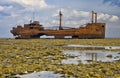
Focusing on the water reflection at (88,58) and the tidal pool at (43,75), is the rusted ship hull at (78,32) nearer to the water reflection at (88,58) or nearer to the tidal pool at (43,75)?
the water reflection at (88,58)

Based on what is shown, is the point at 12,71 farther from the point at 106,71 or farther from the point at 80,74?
the point at 106,71

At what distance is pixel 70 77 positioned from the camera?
1462 cm

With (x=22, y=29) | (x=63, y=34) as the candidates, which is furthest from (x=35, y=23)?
(x=63, y=34)

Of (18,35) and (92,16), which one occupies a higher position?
(92,16)

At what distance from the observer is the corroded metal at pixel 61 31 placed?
81312 mm

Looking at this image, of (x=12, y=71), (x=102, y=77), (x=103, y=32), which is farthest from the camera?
(x=103, y=32)

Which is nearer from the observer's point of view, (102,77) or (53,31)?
(102,77)

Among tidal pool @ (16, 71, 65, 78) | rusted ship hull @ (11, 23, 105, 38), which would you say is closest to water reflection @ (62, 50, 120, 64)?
tidal pool @ (16, 71, 65, 78)

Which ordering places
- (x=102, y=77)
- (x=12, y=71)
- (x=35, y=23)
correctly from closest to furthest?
(x=102, y=77) → (x=12, y=71) → (x=35, y=23)

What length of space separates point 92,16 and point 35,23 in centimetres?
1724

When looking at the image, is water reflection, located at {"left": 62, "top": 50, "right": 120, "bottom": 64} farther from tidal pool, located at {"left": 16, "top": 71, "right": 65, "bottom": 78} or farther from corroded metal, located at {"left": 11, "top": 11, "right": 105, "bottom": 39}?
corroded metal, located at {"left": 11, "top": 11, "right": 105, "bottom": 39}

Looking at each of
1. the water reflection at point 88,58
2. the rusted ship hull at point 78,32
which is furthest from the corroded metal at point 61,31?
the water reflection at point 88,58

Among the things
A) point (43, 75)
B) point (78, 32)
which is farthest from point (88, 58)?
point (78, 32)

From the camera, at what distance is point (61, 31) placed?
83.8 m
